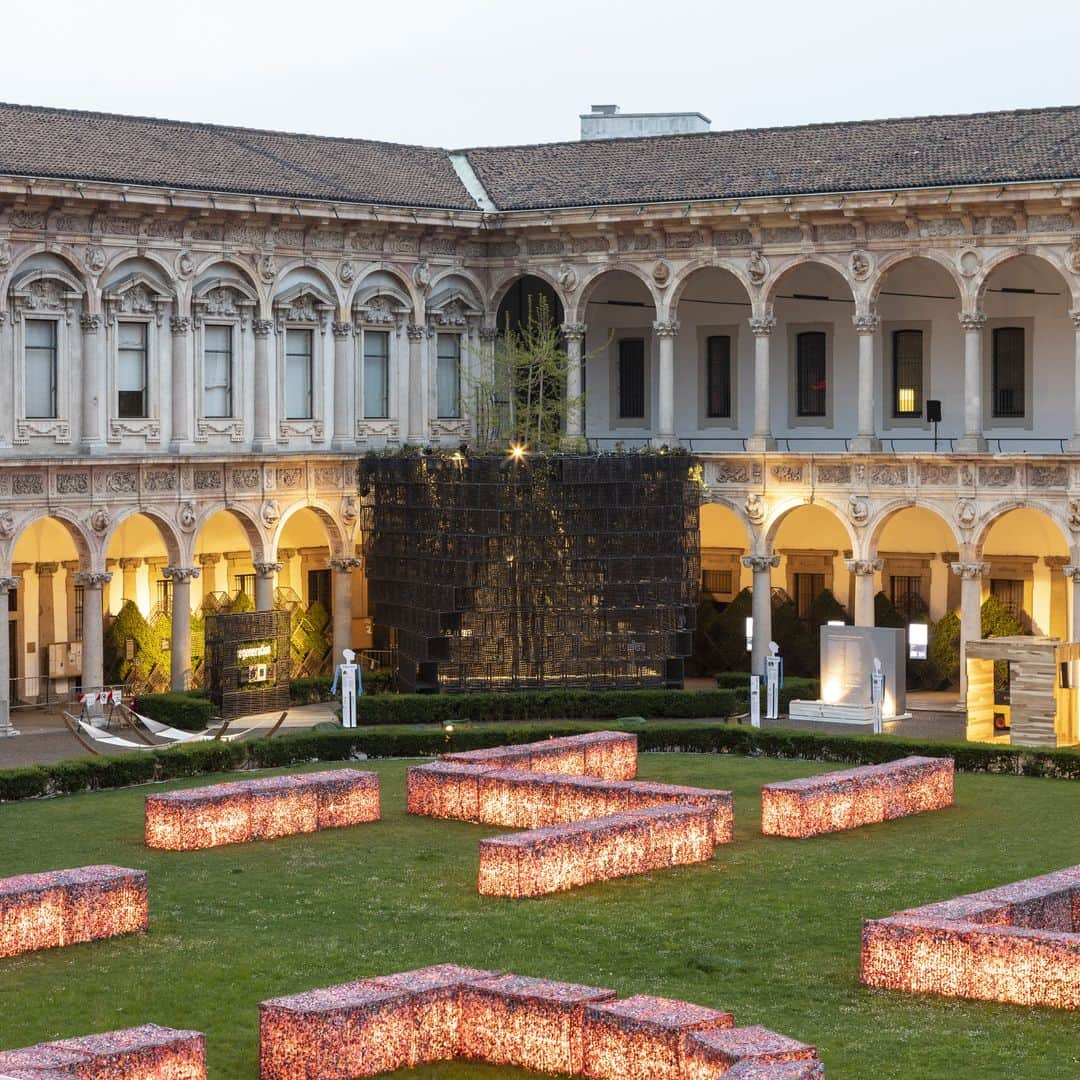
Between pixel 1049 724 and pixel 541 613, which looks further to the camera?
pixel 541 613

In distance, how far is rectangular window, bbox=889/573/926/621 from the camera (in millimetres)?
51812

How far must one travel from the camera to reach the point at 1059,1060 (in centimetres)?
1853

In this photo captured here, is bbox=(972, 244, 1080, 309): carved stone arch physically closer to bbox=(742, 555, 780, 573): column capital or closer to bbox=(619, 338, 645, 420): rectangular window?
bbox=(742, 555, 780, 573): column capital

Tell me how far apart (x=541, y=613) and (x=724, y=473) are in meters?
6.84

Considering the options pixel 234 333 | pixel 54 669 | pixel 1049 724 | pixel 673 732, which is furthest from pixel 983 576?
pixel 54 669

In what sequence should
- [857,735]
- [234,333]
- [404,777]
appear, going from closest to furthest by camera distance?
[404,777], [857,735], [234,333]

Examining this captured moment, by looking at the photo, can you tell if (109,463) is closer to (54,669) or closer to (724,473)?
(54,669)

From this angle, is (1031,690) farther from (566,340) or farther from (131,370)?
(131,370)

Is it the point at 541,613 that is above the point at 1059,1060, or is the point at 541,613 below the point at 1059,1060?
above

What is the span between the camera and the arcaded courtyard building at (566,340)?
146 feet

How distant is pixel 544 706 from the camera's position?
43344mm

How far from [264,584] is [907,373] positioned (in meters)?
15.4

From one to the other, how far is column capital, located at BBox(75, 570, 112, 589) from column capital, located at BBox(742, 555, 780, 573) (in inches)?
550

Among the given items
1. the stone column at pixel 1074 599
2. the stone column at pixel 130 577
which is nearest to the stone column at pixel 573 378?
the stone column at pixel 130 577
